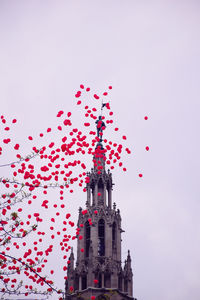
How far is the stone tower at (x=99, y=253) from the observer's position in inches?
1908

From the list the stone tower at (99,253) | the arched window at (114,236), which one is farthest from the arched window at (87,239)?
the arched window at (114,236)

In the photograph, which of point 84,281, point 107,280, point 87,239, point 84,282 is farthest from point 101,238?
point 84,282

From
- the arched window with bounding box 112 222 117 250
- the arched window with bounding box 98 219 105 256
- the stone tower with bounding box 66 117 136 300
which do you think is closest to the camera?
the stone tower with bounding box 66 117 136 300

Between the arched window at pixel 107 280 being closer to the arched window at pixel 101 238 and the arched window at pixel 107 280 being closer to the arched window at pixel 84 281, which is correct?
the arched window at pixel 84 281

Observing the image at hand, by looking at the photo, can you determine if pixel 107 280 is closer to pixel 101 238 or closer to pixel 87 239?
pixel 101 238

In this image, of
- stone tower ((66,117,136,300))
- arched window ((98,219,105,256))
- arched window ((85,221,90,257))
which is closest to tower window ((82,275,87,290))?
stone tower ((66,117,136,300))

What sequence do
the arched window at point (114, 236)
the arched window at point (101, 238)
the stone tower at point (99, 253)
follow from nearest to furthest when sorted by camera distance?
the stone tower at point (99, 253) < the arched window at point (101, 238) < the arched window at point (114, 236)

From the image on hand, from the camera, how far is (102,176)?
189 feet

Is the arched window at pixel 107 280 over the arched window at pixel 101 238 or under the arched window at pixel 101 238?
under

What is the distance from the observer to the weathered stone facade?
4851 cm

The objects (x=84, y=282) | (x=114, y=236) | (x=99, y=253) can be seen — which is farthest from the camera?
(x=114, y=236)

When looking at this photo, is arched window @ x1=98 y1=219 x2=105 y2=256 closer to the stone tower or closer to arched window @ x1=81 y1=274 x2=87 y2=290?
the stone tower

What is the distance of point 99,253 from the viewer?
52156 millimetres

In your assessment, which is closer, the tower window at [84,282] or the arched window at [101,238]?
the tower window at [84,282]
